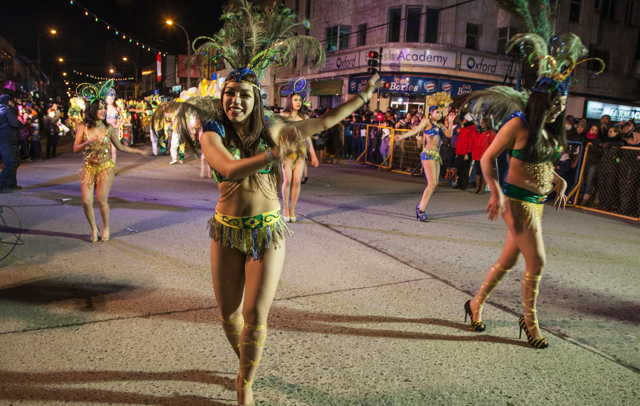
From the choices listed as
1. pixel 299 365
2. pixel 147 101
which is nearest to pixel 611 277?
pixel 299 365

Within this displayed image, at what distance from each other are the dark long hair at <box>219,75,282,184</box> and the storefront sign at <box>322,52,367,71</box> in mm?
24417

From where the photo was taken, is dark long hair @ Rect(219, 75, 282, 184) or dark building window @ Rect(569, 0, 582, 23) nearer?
dark long hair @ Rect(219, 75, 282, 184)

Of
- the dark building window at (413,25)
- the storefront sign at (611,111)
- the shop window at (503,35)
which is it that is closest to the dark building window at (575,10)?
the shop window at (503,35)

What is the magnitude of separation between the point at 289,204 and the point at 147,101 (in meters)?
19.0

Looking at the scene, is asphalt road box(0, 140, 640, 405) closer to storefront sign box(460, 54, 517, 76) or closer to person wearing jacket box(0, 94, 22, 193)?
person wearing jacket box(0, 94, 22, 193)

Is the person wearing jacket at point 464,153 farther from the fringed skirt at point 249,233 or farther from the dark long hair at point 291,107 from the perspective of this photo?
the fringed skirt at point 249,233

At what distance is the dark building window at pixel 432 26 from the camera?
24.6 m

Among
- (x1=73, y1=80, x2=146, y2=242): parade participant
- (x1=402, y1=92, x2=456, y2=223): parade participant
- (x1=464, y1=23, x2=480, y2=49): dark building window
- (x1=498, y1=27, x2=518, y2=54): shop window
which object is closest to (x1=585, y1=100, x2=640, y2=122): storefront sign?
(x1=498, y1=27, x2=518, y2=54): shop window

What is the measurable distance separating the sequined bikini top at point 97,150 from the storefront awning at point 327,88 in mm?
23375

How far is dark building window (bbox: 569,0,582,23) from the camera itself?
27.0 meters

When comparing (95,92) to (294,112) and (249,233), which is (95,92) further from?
(249,233)

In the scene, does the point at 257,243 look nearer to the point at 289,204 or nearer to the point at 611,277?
the point at 611,277

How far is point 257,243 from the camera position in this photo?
247 cm

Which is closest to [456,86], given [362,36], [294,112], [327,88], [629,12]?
[362,36]
